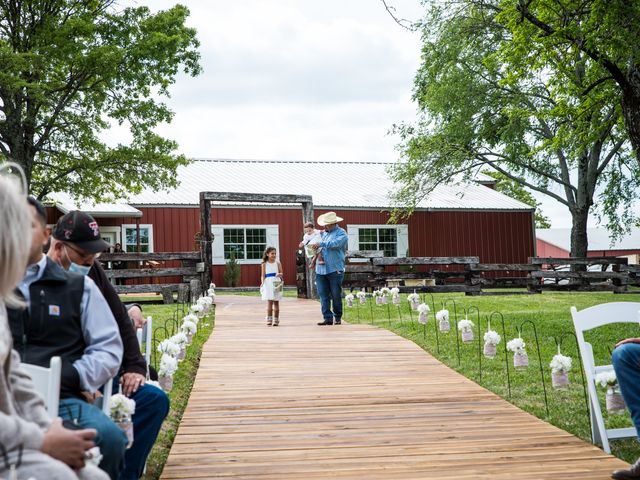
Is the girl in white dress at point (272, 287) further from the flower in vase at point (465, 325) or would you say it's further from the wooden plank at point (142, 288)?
the wooden plank at point (142, 288)

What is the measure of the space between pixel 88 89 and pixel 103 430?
16.7 meters

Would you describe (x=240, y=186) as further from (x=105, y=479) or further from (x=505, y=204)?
(x=105, y=479)

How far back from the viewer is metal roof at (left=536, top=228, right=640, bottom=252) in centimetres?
4778

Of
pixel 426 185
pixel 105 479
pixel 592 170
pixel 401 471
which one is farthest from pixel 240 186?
pixel 105 479

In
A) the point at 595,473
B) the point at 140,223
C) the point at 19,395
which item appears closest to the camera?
the point at 19,395

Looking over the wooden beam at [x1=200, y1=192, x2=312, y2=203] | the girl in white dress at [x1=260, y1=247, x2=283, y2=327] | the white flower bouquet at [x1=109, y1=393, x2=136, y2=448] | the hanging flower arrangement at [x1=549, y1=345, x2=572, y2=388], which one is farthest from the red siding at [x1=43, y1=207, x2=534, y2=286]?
the white flower bouquet at [x1=109, y1=393, x2=136, y2=448]

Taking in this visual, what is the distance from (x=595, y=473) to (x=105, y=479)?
2800 millimetres

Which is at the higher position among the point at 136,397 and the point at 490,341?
the point at 136,397

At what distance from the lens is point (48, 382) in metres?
2.51

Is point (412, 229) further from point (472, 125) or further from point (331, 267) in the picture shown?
point (331, 267)

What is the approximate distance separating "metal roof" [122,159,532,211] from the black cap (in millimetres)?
19734

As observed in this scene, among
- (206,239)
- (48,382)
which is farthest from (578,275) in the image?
(48,382)

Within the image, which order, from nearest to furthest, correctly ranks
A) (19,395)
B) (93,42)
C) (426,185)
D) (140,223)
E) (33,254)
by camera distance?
(19,395) → (33,254) → (93,42) → (140,223) → (426,185)

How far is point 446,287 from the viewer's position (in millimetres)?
19094
